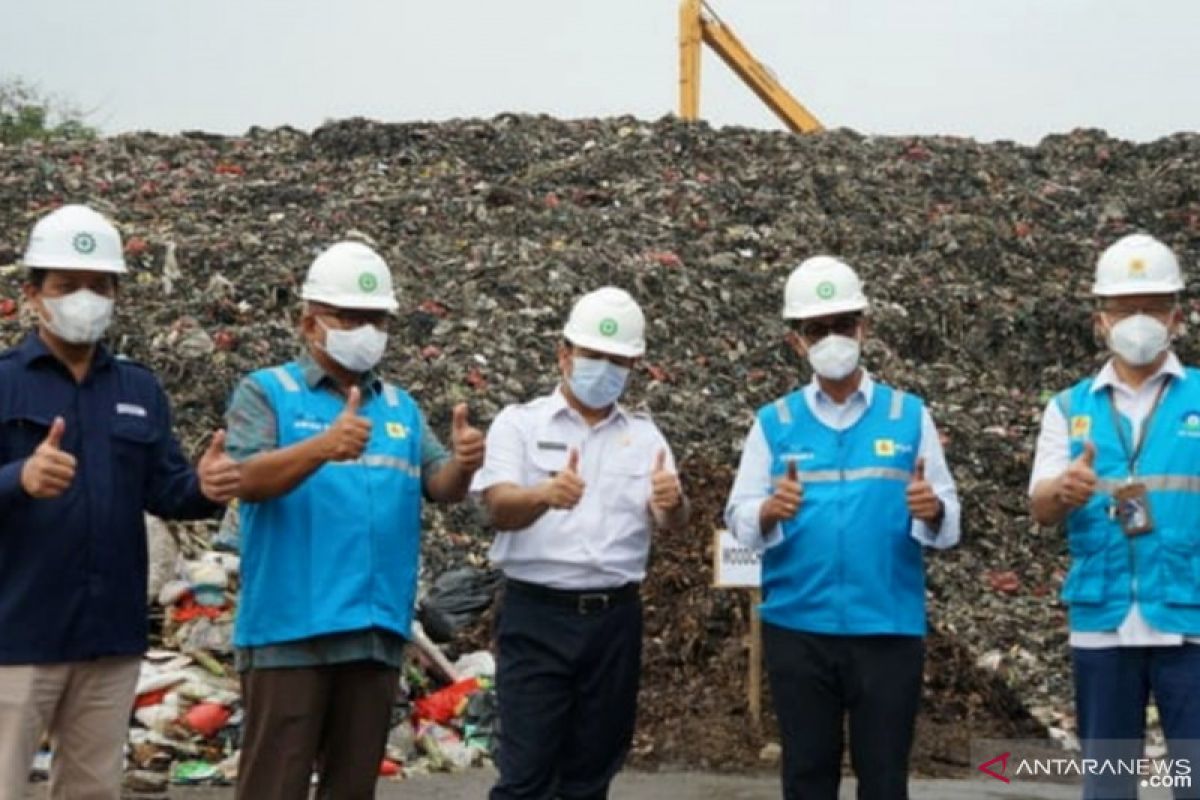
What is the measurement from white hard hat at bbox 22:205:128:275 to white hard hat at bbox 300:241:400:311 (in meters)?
0.56

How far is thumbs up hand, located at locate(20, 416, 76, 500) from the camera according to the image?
488 centimetres

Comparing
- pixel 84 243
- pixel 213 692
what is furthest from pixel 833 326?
pixel 213 692

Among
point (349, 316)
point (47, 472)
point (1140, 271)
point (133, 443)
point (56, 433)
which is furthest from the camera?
point (1140, 271)

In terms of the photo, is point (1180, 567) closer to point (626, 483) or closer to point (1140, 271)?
point (1140, 271)

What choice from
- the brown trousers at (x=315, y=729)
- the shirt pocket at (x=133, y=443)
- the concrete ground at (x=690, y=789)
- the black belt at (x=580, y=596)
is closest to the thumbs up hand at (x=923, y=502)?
the black belt at (x=580, y=596)

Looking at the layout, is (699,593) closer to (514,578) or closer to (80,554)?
(514,578)

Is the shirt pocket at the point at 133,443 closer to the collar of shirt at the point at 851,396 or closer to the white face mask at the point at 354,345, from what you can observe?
the white face mask at the point at 354,345

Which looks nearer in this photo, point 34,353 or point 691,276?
point 34,353

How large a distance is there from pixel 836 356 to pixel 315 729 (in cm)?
196

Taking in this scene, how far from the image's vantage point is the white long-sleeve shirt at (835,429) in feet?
18.9

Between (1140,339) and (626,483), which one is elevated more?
(1140,339)

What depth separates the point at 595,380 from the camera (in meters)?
5.98

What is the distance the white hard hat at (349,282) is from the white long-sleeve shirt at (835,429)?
4.19 feet

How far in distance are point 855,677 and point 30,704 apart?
2431mm
